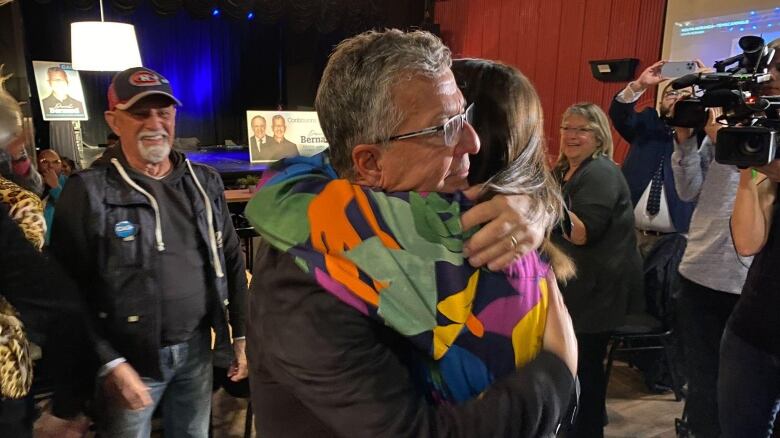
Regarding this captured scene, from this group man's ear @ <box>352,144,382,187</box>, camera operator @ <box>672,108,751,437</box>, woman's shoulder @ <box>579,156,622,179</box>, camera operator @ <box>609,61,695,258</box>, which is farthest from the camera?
camera operator @ <box>609,61,695,258</box>

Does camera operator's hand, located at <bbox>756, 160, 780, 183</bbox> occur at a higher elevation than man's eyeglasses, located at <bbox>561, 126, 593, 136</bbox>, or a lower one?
lower

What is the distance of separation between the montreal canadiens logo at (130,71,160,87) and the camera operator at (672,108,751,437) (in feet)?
6.03

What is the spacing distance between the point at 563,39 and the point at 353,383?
5508 millimetres

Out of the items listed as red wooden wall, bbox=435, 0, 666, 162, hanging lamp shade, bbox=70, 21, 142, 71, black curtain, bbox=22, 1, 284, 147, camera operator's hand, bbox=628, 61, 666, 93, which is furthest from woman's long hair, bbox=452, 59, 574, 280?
black curtain, bbox=22, 1, 284, 147

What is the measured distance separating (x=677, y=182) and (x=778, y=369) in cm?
93

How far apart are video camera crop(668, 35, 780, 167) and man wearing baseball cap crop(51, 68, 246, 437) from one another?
4.90ft

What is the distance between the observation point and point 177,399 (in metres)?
1.71

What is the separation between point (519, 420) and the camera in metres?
0.62

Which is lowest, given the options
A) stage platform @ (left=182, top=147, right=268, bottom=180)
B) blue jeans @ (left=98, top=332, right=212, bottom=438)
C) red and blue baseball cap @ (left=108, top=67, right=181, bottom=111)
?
stage platform @ (left=182, top=147, right=268, bottom=180)

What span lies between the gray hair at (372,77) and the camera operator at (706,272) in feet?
5.09

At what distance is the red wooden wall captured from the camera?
15.2 feet

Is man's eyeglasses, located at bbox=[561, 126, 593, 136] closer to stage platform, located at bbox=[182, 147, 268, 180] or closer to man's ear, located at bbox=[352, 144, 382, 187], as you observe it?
man's ear, located at bbox=[352, 144, 382, 187]

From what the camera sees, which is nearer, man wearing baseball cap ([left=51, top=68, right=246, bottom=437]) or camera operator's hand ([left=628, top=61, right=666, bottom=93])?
man wearing baseball cap ([left=51, top=68, right=246, bottom=437])

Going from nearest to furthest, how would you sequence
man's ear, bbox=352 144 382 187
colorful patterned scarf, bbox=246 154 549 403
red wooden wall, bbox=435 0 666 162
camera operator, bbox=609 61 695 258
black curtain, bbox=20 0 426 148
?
colorful patterned scarf, bbox=246 154 549 403
man's ear, bbox=352 144 382 187
camera operator, bbox=609 61 695 258
red wooden wall, bbox=435 0 666 162
black curtain, bbox=20 0 426 148
